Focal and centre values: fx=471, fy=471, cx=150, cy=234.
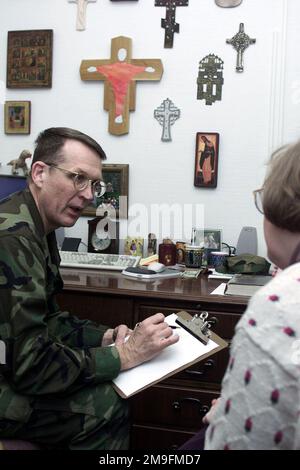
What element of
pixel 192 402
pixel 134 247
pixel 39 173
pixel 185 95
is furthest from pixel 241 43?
pixel 192 402

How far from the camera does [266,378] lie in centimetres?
58

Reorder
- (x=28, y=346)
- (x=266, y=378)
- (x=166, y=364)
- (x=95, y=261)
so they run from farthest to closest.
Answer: (x=95, y=261) < (x=166, y=364) < (x=28, y=346) < (x=266, y=378)

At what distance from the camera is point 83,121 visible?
7.79 ft

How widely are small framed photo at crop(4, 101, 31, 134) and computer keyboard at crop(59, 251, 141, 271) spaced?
0.79m

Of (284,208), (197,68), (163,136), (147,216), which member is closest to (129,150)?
(163,136)

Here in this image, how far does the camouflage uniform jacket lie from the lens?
102 cm

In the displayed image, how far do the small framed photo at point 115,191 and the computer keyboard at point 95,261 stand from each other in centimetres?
33

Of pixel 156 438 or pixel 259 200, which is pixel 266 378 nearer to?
pixel 259 200

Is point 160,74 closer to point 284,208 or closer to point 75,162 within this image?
point 75,162

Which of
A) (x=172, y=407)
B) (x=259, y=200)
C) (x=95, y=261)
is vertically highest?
(x=259, y=200)

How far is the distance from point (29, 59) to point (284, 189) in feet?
6.78

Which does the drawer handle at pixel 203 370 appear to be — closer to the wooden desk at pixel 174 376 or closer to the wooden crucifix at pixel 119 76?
the wooden desk at pixel 174 376

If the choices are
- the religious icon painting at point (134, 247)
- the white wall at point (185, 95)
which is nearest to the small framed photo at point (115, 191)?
the white wall at point (185, 95)

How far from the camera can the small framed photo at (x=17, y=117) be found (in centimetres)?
243
